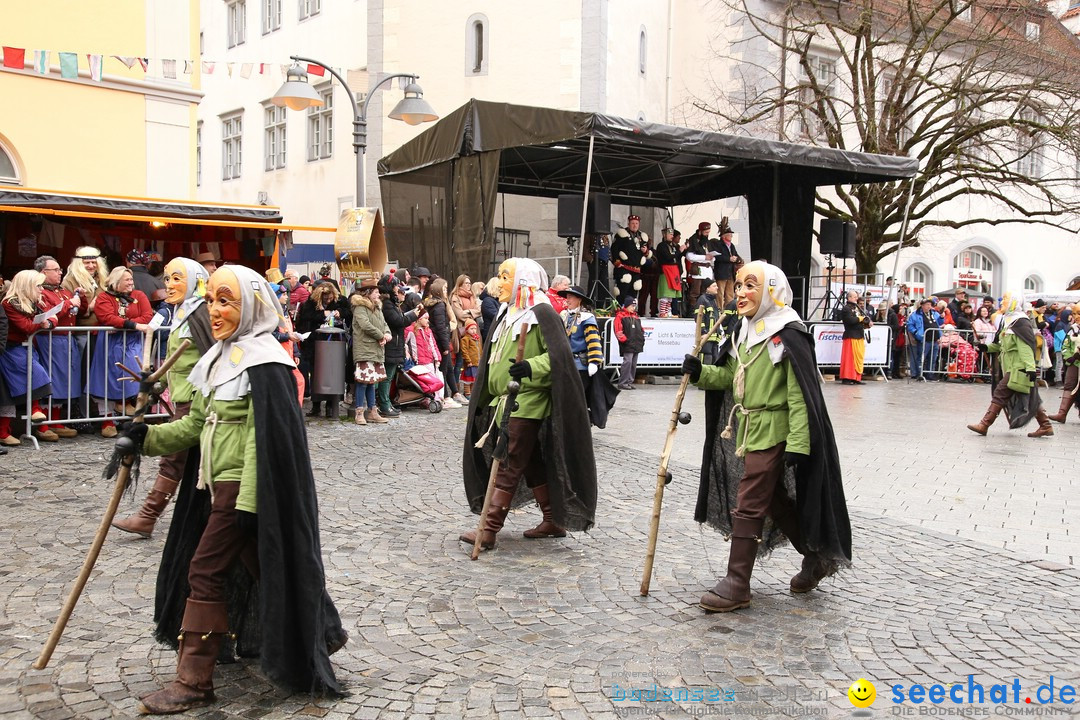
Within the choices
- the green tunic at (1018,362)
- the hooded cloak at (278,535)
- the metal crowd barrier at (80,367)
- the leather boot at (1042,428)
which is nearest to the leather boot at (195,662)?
the hooded cloak at (278,535)

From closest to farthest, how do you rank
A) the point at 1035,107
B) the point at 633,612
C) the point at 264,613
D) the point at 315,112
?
the point at 264,613
the point at 633,612
the point at 1035,107
the point at 315,112

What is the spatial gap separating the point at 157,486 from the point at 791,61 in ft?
85.9

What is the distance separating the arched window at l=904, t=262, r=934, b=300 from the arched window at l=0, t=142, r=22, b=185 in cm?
2517

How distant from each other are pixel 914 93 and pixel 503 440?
72.9ft

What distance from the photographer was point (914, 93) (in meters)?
24.6

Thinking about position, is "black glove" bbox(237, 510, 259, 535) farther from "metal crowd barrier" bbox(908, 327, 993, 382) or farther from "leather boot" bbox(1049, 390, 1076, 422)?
"metal crowd barrier" bbox(908, 327, 993, 382)

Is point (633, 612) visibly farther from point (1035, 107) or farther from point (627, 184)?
point (1035, 107)

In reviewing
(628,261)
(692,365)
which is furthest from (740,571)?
(628,261)

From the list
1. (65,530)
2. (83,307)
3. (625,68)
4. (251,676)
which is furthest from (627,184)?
(251,676)

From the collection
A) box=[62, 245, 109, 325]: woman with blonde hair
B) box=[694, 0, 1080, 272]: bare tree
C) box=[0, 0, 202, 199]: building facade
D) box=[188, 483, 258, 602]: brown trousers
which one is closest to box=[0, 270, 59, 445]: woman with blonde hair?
box=[62, 245, 109, 325]: woman with blonde hair

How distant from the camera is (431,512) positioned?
7090mm

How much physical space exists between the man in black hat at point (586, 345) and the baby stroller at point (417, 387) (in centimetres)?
343

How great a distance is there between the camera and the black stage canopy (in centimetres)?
1509

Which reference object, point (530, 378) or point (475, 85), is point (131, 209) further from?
point (475, 85)
